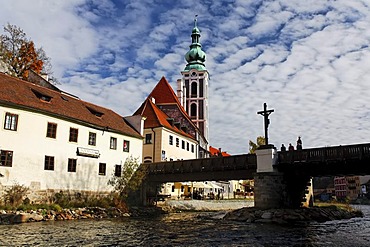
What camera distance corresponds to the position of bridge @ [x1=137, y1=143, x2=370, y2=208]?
2506 centimetres

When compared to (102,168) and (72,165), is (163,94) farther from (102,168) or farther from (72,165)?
(72,165)

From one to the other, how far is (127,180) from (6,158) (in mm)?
12537

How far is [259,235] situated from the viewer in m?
17.4

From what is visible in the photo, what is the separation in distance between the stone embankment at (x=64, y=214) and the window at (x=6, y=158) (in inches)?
158

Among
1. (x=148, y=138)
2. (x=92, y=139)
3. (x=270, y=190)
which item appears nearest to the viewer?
(x=270, y=190)

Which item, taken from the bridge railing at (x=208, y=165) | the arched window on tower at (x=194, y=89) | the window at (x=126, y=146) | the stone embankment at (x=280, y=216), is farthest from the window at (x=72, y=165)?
the arched window on tower at (x=194, y=89)

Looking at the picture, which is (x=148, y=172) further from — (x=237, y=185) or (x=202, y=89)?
(x=237, y=185)

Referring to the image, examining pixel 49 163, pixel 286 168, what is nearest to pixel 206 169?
pixel 286 168

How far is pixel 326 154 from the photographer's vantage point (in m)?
25.5

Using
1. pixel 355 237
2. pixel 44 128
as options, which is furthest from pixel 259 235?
pixel 44 128

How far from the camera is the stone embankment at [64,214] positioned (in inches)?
889

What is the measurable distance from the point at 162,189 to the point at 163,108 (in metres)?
18.0

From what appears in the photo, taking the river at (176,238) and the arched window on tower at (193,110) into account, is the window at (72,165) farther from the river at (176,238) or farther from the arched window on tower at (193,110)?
the arched window on tower at (193,110)

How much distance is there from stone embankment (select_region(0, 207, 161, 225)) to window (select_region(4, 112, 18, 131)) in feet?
20.8
